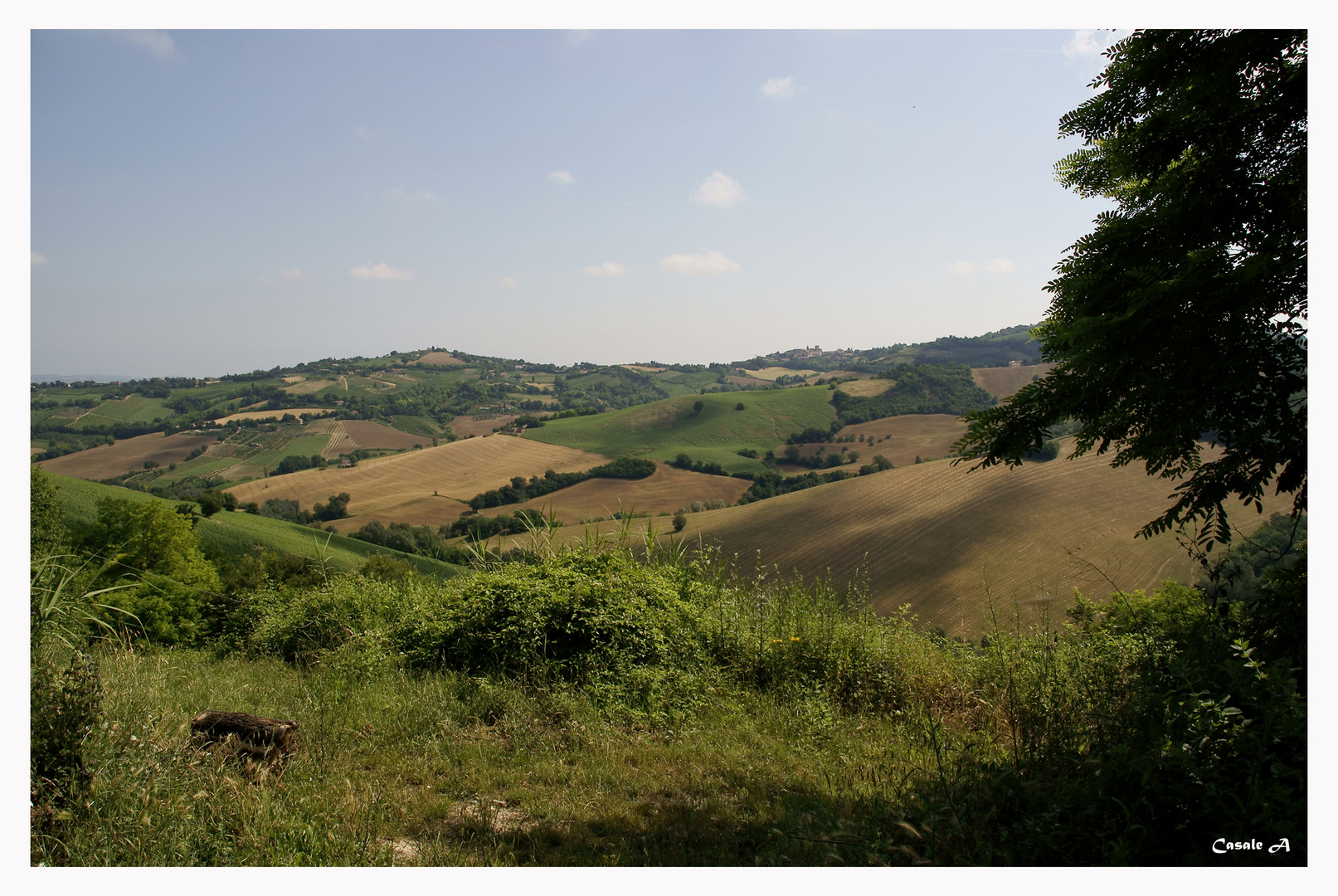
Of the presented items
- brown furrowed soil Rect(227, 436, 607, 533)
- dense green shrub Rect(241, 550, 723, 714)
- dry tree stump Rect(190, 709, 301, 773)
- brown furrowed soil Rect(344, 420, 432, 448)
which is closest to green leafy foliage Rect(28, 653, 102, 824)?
dry tree stump Rect(190, 709, 301, 773)

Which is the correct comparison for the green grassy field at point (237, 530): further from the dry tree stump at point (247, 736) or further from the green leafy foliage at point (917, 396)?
the green leafy foliage at point (917, 396)

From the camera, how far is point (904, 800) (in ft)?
10.1

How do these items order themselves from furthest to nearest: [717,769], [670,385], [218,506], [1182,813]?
[670,385] < [218,506] < [717,769] < [1182,813]

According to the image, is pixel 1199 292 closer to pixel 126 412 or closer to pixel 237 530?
pixel 237 530

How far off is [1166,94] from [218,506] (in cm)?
3776

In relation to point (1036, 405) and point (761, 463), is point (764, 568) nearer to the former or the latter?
point (1036, 405)

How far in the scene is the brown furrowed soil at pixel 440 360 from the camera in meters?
171

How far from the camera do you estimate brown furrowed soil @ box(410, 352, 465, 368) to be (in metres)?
171

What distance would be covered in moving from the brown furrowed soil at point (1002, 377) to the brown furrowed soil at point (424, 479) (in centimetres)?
5094

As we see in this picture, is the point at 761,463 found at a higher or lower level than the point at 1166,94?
lower

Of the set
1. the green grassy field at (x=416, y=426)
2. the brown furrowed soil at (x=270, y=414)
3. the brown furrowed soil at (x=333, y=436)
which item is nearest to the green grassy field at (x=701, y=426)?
the green grassy field at (x=416, y=426)

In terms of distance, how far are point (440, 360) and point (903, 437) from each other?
13638 cm

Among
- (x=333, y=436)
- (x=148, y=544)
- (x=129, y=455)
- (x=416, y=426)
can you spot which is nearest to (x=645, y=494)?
(x=148, y=544)

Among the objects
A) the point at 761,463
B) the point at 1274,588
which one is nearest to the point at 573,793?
the point at 1274,588
